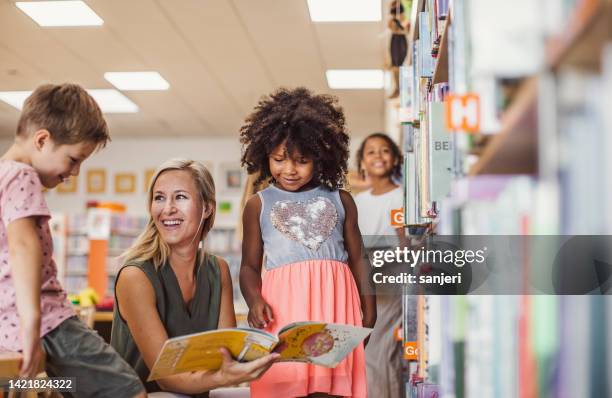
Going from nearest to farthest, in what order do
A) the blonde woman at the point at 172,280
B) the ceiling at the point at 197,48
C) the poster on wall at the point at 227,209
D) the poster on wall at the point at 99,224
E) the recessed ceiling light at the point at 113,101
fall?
the blonde woman at the point at 172,280 → the ceiling at the point at 197,48 → the recessed ceiling light at the point at 113,101 → the poster on wall at the point at 99,224 → the poster on wall at the point at 227,209

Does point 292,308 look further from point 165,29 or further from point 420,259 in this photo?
point 165,29

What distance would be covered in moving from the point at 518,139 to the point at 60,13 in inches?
165

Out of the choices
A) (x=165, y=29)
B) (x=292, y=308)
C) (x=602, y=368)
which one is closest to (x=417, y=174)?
(x=292, y=308)

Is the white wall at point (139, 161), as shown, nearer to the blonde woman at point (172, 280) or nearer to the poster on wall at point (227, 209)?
the poster on wall at point (227, 209)

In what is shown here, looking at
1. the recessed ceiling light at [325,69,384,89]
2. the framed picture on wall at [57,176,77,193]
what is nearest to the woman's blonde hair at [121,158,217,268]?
the recessed ceiling light at [325,69,384,89]

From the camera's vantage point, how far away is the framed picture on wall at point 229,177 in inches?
316

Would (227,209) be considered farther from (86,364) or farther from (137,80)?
(86,364)

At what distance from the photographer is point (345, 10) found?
422 centimetres

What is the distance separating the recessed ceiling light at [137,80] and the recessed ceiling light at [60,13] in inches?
42.8

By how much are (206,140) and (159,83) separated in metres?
2.41

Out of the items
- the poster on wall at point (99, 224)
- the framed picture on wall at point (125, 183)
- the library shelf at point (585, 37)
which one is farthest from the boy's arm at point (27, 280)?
the framed picture on wall at point (125, 183)

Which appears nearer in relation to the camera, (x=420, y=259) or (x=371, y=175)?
(x=420, y=259)

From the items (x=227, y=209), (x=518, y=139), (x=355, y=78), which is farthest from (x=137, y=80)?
(x=518, y=139)

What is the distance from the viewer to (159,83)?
5.71 m
